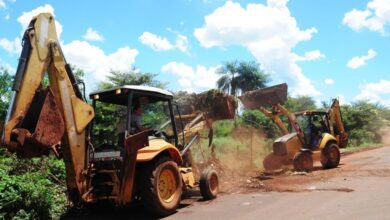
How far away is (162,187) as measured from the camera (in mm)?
9102

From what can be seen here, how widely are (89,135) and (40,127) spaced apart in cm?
173

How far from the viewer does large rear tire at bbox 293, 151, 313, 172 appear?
53.4 feet

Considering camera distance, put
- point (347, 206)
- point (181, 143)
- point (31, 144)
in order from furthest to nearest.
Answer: point (181, 143) < point (347, 206) < point (31, 144)

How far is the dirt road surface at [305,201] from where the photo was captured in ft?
27.9

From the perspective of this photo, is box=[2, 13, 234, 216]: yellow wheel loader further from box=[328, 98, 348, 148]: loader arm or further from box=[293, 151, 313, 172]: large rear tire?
box=[328, 98, 348, 148]: loader arm

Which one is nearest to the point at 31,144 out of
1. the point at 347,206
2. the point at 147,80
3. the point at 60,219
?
the point at 60,219

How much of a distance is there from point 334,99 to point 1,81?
43.5 feet

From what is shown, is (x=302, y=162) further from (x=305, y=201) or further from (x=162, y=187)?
(x=162, y=187)

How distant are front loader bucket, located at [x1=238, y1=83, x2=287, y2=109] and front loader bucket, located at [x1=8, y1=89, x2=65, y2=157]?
9.59 metres

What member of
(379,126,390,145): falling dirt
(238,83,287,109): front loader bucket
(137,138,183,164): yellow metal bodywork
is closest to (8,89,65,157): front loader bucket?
(137,138,183,164): yellow metal bodywork

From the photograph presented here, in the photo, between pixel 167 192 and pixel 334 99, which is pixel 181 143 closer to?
pixel 167 192

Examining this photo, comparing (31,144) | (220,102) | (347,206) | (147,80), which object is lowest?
(347,206)

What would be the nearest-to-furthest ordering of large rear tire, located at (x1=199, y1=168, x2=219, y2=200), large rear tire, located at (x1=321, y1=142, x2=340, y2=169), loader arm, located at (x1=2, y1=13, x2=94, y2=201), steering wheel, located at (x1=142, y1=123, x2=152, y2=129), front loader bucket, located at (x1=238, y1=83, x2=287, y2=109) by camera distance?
1. loader arm, located at (x1=2, y1=13, x2=94, y2=201)
2. steering wheel, located at (x1=142, y1=123, x2=152, y2=129)
3. large rear tire, located at (x1=199, y1=168, x2=219, y2=200)
4. front loader bucket, located at (x1=238, y1=83, x2=287, y2=109)
5. large rear tire, located at (x1=321, y1=142, x2=340, y2=169)

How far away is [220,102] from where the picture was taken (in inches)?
519
